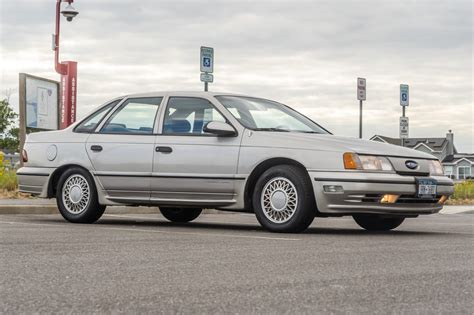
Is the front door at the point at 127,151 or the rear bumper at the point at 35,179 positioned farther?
the rear bumper at the point at 35,179

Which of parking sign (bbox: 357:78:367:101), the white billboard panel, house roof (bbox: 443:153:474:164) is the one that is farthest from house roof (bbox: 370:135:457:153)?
the white billboard panel

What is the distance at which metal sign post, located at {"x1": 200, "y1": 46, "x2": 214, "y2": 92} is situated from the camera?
16844 mm

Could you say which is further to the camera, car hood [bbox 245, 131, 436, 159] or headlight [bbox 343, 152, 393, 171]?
car hood [bbox 245, 131, 436, 159]

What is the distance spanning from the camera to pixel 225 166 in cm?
951

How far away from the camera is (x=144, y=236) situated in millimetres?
8383

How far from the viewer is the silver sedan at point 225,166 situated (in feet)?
29.3

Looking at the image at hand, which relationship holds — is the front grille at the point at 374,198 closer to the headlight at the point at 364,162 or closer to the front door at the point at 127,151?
the headlight at the point at 364,162

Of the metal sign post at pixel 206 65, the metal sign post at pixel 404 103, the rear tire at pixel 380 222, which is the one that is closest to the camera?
the rear tire at pixel 380 222

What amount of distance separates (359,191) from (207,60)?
8.59 m

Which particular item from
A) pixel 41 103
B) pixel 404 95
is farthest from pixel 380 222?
pixel 404 95

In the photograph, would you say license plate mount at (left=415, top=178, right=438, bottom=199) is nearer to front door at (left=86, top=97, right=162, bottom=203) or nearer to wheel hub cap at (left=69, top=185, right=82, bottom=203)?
front door at (left=86, top=97, right=162, bottom=203)

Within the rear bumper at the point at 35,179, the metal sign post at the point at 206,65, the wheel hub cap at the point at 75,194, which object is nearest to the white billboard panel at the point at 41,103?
the metal sign post at the point at 206,65

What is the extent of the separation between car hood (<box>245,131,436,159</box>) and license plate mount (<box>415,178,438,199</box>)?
0.90 feet

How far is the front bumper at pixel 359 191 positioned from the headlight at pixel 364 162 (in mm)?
61
